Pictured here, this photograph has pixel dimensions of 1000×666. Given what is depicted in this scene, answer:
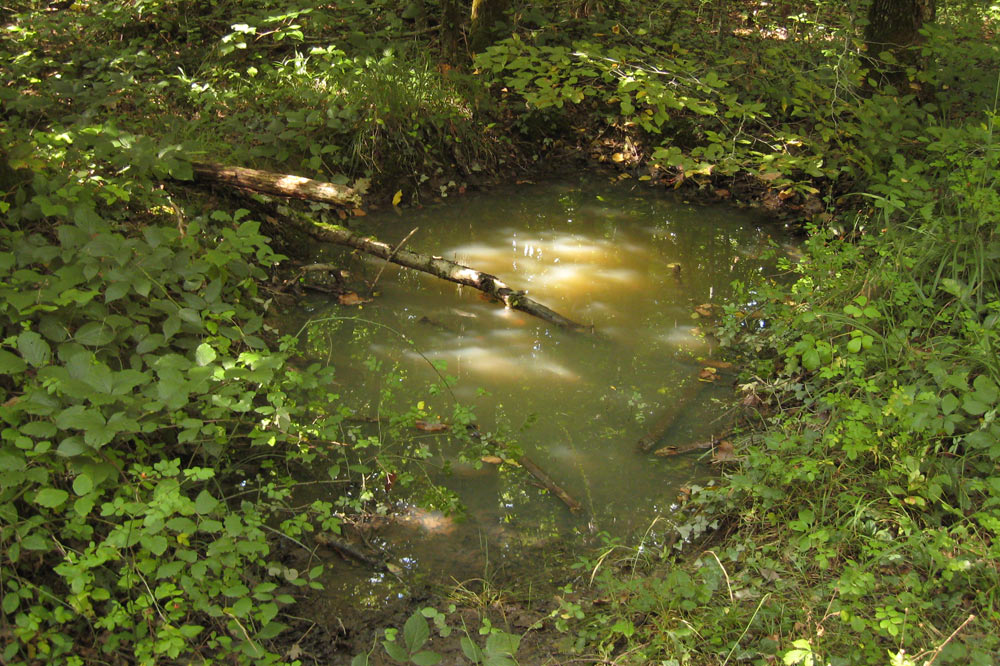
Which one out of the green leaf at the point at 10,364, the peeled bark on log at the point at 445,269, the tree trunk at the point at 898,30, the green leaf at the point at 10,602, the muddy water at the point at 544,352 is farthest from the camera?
the tree trunk at the point at 898,30

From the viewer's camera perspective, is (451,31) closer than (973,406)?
No

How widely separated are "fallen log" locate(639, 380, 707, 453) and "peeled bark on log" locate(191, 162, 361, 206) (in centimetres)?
197

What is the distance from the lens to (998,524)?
7.94 ft

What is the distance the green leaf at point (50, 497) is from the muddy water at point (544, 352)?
103 centimetres

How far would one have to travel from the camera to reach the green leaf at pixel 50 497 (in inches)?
85.6

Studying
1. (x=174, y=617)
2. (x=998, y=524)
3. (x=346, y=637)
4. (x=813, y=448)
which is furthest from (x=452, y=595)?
(x=998, y=524)

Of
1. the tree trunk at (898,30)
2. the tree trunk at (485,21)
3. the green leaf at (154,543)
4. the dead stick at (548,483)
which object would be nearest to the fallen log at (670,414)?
the dead stick at (548,483)

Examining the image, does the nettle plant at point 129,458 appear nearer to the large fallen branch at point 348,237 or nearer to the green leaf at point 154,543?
the green leaf at point 154,543

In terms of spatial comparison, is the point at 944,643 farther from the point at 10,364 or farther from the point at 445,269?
the point at 445,269

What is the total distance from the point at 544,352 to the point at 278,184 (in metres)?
1.85

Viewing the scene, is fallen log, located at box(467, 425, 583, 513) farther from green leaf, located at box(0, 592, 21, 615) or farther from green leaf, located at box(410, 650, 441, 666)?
green leaf, located at box(0, 592, 21, 615)

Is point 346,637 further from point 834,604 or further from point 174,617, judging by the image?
point 834,604

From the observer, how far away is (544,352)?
419 centimetres

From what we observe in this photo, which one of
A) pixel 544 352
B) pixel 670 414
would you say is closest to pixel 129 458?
pixel 544 352
